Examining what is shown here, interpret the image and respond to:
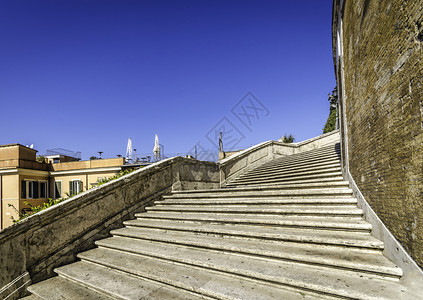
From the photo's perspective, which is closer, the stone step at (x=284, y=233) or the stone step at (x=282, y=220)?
the stone step at (x=284, y=233)

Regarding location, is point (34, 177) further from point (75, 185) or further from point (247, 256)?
point (247, 256)

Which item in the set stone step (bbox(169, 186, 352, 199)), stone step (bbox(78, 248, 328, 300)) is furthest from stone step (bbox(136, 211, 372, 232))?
stone step (bbox(78, 248, 328, 300))

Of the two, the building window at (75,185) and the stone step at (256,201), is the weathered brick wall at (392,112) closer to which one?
the stone step at (256,201)

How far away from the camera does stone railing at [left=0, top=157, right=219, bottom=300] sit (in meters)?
3.53

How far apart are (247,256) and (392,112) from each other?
8.40 ft

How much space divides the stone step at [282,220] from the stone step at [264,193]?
0.76 m

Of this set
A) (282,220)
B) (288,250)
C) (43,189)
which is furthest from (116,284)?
(43,189)

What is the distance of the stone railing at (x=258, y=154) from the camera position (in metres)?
8.54

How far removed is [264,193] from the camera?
5078 millimetres

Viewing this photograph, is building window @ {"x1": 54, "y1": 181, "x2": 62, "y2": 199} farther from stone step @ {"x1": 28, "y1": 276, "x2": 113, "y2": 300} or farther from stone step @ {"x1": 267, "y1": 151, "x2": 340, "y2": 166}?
stone step @ {"x1": 28, "y1": 276, "x2": 113, "y2": 300}

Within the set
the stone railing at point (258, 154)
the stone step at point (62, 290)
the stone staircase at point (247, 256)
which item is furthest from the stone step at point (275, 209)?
the stone railing at point (258, 154)

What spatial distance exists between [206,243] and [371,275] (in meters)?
2.14

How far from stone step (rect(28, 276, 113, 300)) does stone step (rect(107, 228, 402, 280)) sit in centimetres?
85

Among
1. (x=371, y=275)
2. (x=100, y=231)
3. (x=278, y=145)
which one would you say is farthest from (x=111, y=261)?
(x=278, y=145)
